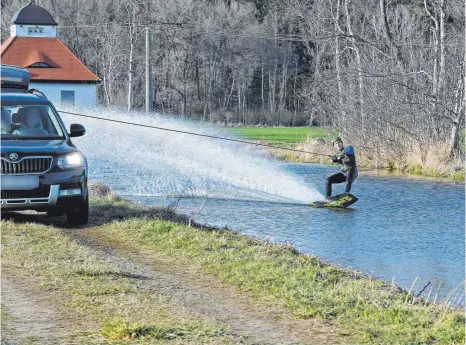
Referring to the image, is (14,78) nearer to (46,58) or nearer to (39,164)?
(39,164)

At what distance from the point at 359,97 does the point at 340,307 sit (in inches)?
1132

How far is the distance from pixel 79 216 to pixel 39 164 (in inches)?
43.4

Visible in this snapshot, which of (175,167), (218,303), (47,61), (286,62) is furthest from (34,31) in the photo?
(218,303)

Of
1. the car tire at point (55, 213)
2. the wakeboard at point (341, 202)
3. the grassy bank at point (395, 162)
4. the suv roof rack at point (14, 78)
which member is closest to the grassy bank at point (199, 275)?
the car tire at point (55, 213)

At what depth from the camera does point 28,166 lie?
12.8m

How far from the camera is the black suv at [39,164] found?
42.0 ft

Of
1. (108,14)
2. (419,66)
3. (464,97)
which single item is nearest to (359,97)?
(419,66)

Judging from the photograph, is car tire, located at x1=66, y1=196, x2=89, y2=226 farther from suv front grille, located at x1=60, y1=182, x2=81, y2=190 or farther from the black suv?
suv front grille, located at x1=60, y1=182, x2=81, y2=190

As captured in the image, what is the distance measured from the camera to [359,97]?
36.7 metres

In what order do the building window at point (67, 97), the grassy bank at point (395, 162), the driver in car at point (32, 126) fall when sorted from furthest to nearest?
the building window at point (67, 97)
the grassy bank at point (395, 162)
the driver in car at point (32, 126)

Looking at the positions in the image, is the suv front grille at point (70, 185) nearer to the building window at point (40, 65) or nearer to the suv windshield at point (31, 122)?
the suv windshield at point (31, 122)

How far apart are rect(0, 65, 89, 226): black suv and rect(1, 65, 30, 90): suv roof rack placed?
0.60 metres

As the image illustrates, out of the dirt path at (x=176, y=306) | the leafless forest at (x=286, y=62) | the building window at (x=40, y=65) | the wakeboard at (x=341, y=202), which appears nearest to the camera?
the dirt path at (x=176, y=306)

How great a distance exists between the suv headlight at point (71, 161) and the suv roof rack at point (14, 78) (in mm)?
2381
